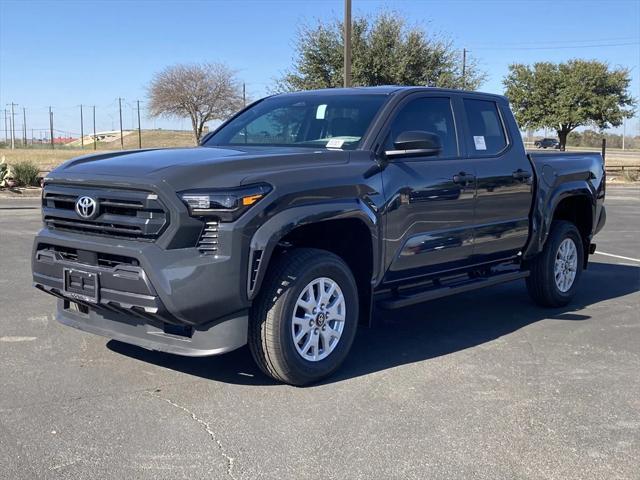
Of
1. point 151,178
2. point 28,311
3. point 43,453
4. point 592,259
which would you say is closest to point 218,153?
point 151,178

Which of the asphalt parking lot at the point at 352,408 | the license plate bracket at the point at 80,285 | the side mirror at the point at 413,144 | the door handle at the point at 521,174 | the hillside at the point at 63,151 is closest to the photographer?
the asphalt parking lot at the point at 352,408

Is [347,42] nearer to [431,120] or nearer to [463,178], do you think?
[431,120]

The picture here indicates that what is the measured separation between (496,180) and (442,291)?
1.15m

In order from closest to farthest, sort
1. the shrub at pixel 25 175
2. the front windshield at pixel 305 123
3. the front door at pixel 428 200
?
the front door at pixel 428 200 < the front windshield at pixel 305 123 < the shrub at pixel 25 175

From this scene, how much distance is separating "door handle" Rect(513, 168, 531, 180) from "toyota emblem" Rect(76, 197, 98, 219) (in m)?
3.67

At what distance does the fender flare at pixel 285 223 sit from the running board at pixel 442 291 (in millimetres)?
667

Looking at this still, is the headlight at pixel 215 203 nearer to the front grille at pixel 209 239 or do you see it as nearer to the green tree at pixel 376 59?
the front grille at pixel 209 239

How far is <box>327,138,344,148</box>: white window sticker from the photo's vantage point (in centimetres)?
500

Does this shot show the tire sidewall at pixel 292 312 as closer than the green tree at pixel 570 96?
Yes

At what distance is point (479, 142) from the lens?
6.00 meters

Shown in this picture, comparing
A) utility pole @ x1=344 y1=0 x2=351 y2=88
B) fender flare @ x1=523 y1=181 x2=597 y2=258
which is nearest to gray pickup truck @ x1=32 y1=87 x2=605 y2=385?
fender flare @ x1=523 y1=181 x2=597 y2=258


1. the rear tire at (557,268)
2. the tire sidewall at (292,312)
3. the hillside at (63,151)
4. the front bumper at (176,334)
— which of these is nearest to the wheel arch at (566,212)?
the rear tire at (557,268)

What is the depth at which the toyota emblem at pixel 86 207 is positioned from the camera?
4.23 metres

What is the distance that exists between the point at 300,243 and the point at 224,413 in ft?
4.25
